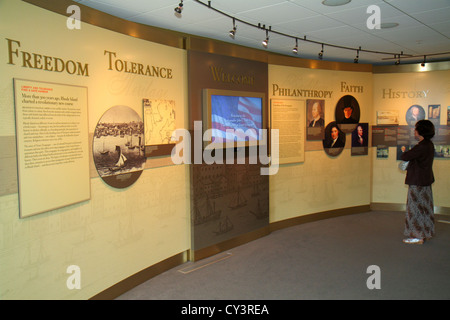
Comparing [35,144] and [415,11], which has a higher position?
[415,11]

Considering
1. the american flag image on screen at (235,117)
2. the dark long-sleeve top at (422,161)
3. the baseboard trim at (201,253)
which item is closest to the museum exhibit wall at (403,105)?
the baseboard trim at (201,253)

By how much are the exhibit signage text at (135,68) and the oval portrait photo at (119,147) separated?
426 mm

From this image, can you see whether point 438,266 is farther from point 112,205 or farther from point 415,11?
point 112,205

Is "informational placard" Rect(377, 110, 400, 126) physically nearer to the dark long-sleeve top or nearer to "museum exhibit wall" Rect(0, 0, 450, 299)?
"museum exhibit wall" Rect(0, 0, 450, 299)

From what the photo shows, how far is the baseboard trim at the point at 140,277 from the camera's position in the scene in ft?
13.0

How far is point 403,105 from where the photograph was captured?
315 inches

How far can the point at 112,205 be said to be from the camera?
3971mm

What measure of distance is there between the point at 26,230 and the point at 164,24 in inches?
122

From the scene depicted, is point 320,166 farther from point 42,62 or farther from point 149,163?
point 42,62

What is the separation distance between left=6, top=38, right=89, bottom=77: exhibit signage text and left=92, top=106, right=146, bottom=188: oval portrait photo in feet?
1.71

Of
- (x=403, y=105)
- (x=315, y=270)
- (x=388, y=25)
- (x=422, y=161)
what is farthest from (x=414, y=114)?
(x=315, y=270)

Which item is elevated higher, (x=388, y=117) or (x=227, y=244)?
(x=388, y=117)

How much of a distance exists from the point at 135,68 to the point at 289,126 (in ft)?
10.9

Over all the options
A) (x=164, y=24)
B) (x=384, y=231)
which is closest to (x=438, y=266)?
(x=384, y=231)
